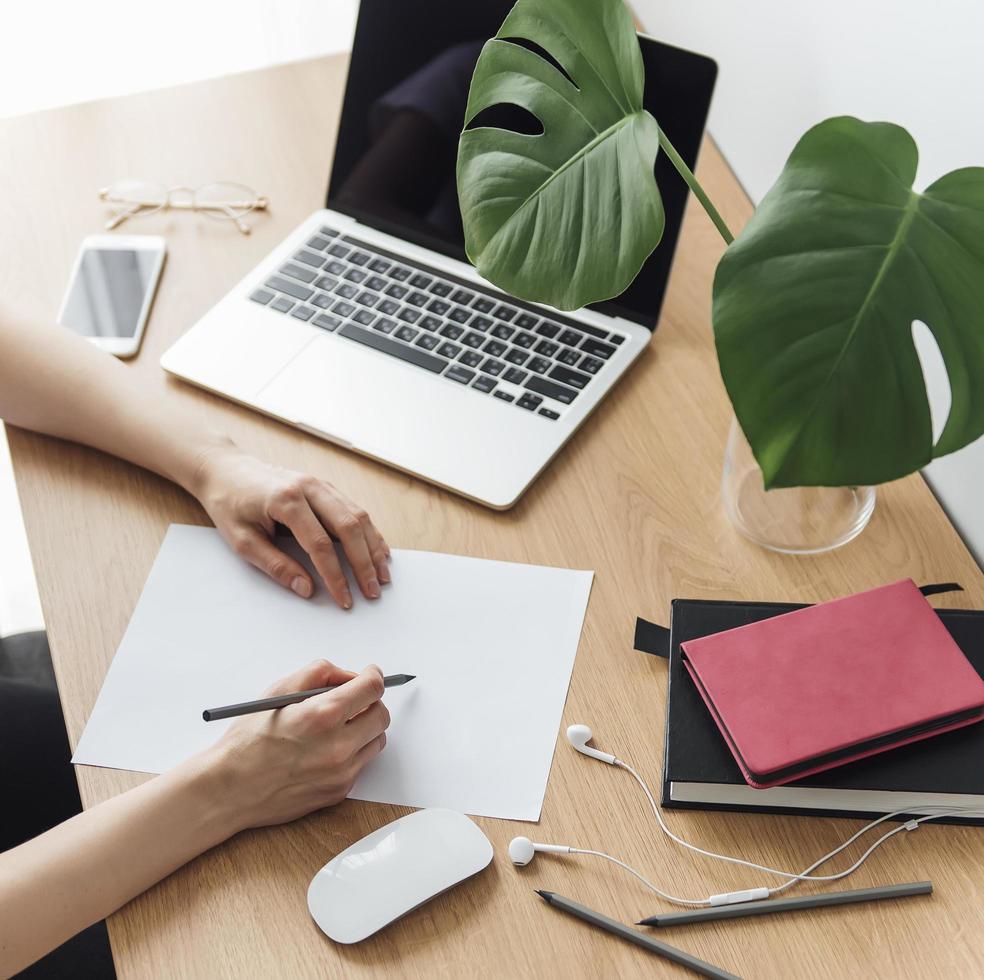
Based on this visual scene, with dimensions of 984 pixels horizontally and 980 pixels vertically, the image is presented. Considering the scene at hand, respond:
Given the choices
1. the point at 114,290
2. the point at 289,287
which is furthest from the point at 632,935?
the point at 114,290

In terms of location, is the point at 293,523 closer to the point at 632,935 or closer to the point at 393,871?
the point at 393,871

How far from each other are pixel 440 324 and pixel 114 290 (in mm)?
346

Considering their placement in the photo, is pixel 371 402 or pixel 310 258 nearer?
pixel 371 402

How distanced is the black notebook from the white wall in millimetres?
237

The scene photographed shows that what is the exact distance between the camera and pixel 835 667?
2.43 feet

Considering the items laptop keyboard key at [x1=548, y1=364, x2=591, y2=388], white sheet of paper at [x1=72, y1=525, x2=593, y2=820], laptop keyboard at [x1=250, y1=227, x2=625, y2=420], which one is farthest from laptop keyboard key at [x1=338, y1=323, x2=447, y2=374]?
white sheet of paper at [x1=72, y1=525, x2=593, y2=820]

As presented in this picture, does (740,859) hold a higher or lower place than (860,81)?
lower

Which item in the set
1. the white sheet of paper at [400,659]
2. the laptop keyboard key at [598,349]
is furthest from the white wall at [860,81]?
the white sheet of paper at [400,659]

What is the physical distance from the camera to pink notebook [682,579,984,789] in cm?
70

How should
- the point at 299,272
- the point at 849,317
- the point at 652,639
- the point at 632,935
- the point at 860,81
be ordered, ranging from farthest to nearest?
the point at 299,272 → the point at 860,81 → the point at 652,639 → the point at 632,935 → the point at 849,317

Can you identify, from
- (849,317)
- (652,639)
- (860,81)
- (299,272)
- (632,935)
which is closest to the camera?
(849,317)

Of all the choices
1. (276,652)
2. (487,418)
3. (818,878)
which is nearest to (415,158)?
(487,418)

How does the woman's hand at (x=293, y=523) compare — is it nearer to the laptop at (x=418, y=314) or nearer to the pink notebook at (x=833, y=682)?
the laptop at (x=418, y=314)

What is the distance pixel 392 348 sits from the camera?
3.34 feet
